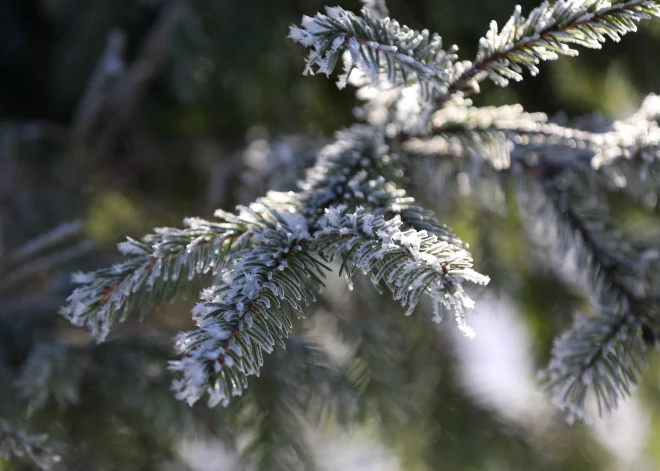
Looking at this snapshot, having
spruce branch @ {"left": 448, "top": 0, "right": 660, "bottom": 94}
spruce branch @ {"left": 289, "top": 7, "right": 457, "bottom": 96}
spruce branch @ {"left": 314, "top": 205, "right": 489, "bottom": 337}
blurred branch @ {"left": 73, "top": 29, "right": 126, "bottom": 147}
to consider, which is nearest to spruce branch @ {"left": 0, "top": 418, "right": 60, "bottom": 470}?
spruce branch @ {"left": 314, "top": 205, "right": 489, "bottom": 337}

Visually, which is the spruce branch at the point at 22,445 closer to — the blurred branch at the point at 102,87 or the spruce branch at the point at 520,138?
the spruce branch at the point at 520,138

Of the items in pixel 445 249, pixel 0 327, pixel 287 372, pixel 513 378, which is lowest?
pixel 0 327

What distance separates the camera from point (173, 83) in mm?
1561

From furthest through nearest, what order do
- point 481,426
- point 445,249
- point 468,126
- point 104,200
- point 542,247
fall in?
point 104,200 → point 481,426 → point 542,247 → point 468,126 → point 445,249

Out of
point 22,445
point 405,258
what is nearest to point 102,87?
point 22,445

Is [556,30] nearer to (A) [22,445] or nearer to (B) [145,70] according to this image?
(A) [22,445]

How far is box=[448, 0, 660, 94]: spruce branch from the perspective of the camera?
0.64m

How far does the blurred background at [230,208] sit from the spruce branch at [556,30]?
0.37 m

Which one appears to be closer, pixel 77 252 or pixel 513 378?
pixel 77 252

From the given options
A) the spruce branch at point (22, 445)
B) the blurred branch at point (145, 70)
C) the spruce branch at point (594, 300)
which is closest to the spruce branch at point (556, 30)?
the spruce branch at point (594, 300)

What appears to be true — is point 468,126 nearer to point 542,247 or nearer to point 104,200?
point 542,247

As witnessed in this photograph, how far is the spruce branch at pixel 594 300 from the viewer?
77 cm

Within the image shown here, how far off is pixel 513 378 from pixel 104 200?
151 cm

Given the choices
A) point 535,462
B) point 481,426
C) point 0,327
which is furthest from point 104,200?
point 535,462
